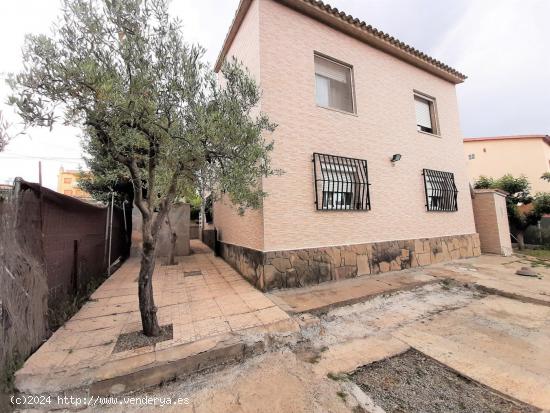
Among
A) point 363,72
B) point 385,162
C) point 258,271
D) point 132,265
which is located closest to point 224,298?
point 258,271

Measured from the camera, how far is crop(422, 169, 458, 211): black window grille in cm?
713

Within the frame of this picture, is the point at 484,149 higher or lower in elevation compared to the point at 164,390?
higher

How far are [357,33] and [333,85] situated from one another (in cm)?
164

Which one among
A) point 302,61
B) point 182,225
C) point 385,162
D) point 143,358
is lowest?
point 143,358

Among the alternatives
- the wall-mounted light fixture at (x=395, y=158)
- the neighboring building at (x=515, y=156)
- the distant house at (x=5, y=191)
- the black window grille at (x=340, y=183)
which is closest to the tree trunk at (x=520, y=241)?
the neighboring building at (x=515, y=156)

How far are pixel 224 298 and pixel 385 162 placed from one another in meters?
5.38

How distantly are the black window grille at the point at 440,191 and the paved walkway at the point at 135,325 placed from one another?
631 centimetres

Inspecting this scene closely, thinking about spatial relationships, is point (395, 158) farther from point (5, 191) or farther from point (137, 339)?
point (5, 191)

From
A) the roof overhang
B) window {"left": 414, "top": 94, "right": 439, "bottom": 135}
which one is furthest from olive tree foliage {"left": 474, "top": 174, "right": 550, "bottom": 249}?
the roof overhang

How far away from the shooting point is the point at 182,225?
351 inches

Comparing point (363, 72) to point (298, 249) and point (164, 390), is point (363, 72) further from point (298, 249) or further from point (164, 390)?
point (164, 390)

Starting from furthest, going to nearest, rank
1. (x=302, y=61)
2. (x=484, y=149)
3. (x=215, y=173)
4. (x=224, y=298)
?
1. (x=484, y=149)
2. (x=302, y=61)
3. (x=224, y=298)
4. (x=215, y=173)

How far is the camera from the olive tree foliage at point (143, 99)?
2180mm

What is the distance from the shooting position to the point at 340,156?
5512 millimetres
